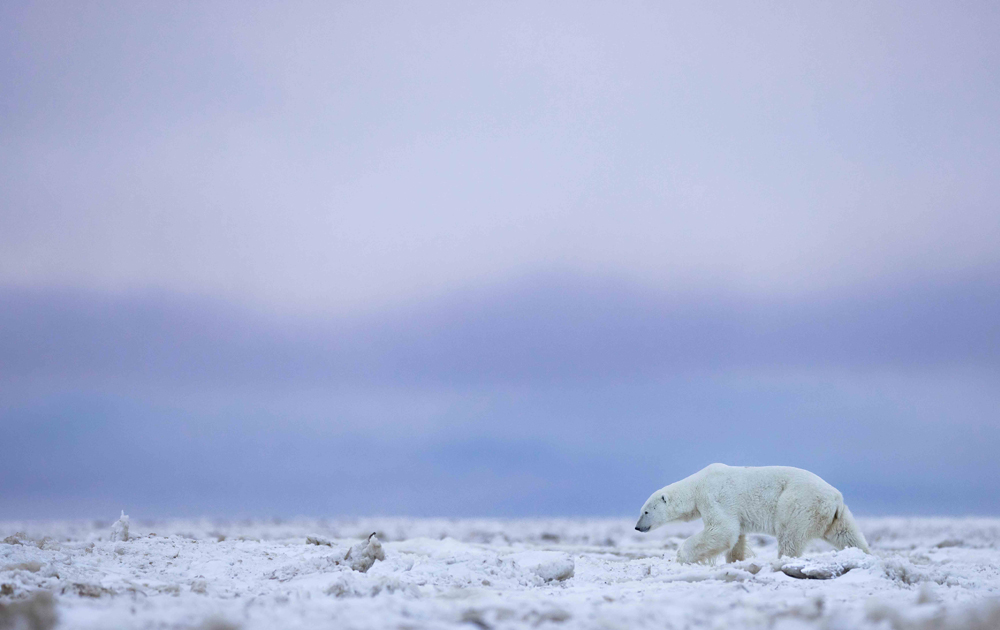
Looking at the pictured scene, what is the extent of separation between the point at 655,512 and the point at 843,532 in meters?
3.19

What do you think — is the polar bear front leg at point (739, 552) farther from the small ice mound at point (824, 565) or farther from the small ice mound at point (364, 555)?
the small ice mound at point (364, 555)

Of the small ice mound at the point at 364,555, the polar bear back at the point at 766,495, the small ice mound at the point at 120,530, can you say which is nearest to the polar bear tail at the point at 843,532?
the polar bear back at the point at 766,495

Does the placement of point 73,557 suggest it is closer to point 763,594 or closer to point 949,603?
point 763,594

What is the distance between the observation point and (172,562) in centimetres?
795

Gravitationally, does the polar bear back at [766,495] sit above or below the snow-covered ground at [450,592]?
above

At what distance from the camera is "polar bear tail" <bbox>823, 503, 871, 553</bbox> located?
→ 10086mm

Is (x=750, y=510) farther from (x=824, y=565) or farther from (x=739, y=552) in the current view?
(x=824, y=565)

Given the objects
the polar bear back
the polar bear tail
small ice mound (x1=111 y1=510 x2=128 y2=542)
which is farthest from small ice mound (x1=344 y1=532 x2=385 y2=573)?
the polar bear tail

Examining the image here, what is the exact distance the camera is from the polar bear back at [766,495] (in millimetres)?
10250

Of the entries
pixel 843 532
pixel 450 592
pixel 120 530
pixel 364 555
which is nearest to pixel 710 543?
pixel 843 532

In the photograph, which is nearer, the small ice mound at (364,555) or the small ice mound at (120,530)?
the small ice mound at (364,555)

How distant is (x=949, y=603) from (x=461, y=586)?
399 centimetres

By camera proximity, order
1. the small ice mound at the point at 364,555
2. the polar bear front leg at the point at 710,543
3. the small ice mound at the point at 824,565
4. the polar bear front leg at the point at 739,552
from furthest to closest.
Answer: the polar bear front leg at the point at 739,552 < the polar bear front leg at the point at 710,543 < the small ice mound at the point at 364,555 < the small ice mound at the point at 824,565

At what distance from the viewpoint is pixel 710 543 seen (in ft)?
36.1
